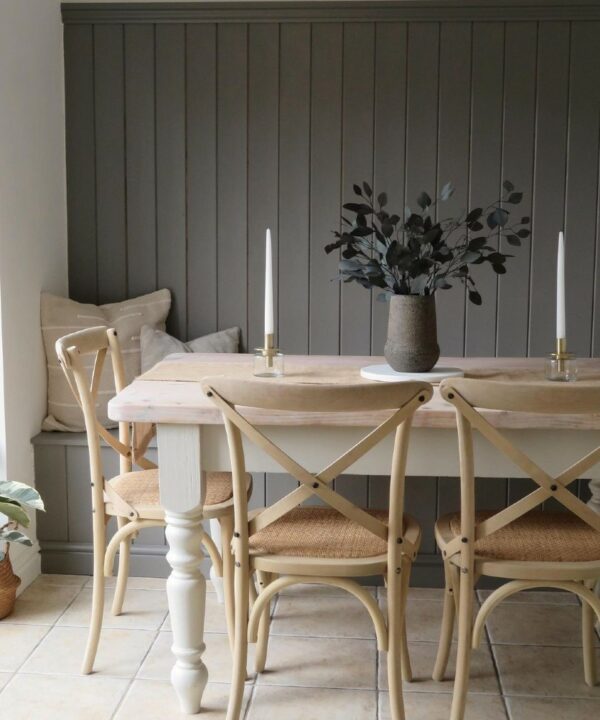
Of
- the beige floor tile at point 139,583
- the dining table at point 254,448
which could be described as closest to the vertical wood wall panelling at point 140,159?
the beige floor tile at point 139,583

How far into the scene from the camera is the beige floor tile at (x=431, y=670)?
8.71 ft

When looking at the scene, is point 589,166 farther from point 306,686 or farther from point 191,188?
point 306,686

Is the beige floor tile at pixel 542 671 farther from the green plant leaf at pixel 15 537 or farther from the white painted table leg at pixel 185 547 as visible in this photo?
the green plant leaf at pixel 15 537

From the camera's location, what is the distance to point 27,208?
11.1ft

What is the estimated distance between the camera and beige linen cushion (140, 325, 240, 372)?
3.54m

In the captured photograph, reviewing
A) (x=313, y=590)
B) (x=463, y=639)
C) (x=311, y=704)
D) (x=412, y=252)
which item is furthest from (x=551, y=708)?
(x=412, y=252)

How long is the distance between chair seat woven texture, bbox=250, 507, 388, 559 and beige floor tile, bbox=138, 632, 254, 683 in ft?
1.79

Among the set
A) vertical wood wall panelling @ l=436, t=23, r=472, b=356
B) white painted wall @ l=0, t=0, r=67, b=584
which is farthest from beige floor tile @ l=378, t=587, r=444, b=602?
white painted wall @ l=0, t=0, r=67, b=584

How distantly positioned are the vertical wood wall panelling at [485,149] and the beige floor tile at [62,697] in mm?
1842

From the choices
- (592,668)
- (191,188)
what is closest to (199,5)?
(191,188)

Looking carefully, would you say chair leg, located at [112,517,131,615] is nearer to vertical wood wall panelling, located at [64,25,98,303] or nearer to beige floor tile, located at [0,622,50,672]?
beige floor tile, located at [0,622,50,672]

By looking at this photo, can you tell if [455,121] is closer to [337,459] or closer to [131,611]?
[337,459]

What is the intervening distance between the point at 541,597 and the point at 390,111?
1872 millimetres

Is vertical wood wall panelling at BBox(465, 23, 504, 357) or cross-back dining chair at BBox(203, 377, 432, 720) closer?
cross-back dining chair at BBox(203, 377, 432, 720)
